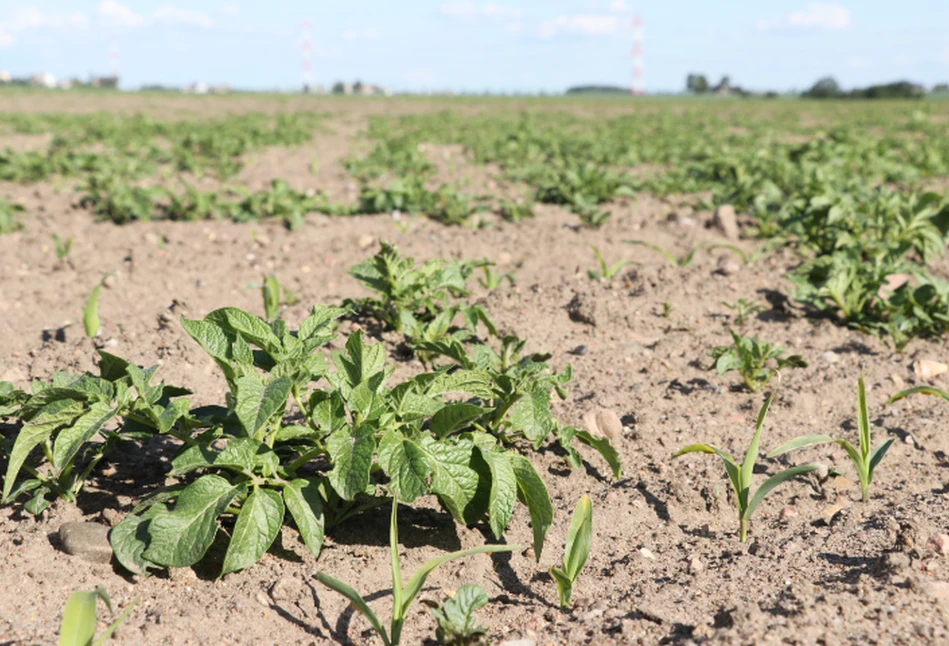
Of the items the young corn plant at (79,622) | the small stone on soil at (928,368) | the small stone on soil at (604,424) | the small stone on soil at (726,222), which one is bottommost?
the small stone on soil at (604,424)

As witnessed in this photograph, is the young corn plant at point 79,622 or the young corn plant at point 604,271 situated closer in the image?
the young corn plant at point 79,622

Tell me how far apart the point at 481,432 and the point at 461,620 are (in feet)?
2.62

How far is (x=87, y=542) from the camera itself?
249cm

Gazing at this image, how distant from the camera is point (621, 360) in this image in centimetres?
414

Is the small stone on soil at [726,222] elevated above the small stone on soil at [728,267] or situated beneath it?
elevated above

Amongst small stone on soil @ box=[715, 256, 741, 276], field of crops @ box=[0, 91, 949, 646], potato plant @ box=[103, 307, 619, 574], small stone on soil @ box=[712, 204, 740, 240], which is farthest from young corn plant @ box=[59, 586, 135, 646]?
small stone on soil @ box=[712, 204, 740, 240]

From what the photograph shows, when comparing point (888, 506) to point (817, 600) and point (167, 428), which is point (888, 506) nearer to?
point (817, 600)

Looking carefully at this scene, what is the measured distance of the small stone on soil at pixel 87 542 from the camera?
8.11 feet

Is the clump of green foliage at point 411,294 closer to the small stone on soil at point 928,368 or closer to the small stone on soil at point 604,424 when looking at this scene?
the small stone on soil at point 604,424

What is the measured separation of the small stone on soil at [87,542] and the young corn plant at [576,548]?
A: 130 cm

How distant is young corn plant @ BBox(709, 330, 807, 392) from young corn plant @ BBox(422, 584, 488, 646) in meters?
1.87

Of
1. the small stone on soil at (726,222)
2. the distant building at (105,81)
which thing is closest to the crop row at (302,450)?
the small stone on soil at (726,222)

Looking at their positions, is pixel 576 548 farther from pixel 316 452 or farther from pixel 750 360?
pixel 750 360

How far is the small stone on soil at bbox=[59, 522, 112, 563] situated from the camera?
97.3 inches
